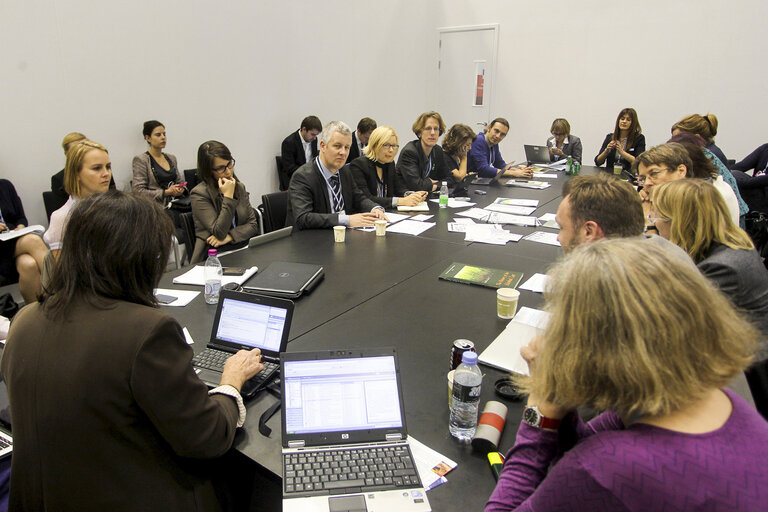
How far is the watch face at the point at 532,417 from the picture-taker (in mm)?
1029

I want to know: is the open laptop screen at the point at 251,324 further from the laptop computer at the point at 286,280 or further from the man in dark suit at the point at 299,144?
the man in dark suit at the point at 299,144

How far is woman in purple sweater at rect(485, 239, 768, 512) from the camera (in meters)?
0.73

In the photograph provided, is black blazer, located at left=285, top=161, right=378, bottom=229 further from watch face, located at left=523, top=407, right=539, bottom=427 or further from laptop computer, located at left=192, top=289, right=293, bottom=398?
watch face, located at left=523, top=407, right=539, bottom=427

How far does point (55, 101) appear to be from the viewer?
4.06 metres

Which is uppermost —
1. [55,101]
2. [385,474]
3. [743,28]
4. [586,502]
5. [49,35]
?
[743,28]

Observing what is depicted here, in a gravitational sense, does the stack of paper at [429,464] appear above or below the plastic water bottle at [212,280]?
below

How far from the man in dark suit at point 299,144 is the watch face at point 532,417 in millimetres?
5339

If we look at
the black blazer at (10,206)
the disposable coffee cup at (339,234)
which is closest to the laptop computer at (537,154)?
the disposable coffee cup at (339,234)

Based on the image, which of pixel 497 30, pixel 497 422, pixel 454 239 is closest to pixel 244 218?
pixel 454 239

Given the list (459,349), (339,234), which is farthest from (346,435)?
(339,234)

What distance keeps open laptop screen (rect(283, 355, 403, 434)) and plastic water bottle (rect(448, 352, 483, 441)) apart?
15cm

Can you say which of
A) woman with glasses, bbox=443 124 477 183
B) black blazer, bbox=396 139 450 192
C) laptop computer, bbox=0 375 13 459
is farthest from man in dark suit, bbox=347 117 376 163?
laptop computer, bbox=0 375 13 459

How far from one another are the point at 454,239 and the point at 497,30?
20.5 feet

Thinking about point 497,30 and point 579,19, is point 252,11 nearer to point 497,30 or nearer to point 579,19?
point 497,30
